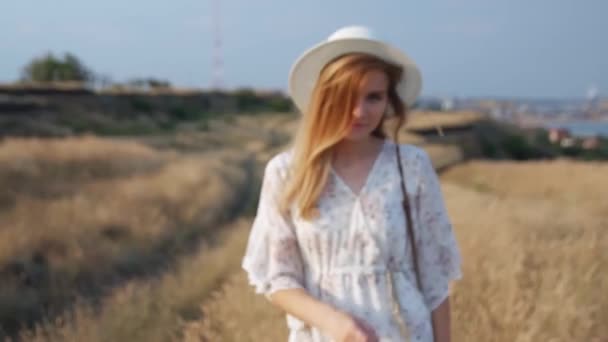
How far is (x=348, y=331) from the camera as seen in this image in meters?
1.99

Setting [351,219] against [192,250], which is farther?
[192,250]

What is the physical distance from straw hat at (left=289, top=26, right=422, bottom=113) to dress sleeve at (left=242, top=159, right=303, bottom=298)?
24 centimetres

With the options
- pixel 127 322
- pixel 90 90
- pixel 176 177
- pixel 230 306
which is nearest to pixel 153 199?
pixel 176 177

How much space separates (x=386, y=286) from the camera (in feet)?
6.97

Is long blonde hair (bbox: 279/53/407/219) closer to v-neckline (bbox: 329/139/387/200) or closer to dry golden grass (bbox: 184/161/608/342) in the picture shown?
v-neckline (bbox: 329/139/387/200)

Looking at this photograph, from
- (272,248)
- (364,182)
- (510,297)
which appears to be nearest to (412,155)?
(364,182)

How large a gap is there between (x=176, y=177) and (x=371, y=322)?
1683cm

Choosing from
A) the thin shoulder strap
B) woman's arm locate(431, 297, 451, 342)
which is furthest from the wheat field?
the thin shoulder strap

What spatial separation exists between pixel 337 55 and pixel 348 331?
75 centimetres

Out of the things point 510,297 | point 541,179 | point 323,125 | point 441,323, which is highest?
point 323,125

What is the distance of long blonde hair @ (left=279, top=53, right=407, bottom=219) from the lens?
83.7 inches

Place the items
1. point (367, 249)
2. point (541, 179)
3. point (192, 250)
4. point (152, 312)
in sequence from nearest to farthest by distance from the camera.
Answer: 1. point (367, 249)
2. point (152, 312)
3. point (192, 250)
4. point (541, 179)

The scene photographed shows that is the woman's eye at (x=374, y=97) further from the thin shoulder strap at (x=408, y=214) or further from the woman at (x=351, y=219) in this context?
the thin shoulder strap at (x=408, y=214)

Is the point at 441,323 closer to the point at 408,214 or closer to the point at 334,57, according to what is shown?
the point at 408,214
